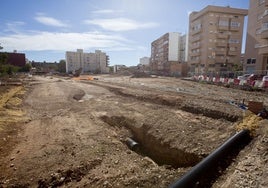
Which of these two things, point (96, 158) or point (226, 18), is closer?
point (96, 158)

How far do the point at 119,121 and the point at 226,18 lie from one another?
59.9 m

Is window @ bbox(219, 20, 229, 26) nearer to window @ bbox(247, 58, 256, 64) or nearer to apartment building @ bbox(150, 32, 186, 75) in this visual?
window @ bbox(247, 58, 256, 64)

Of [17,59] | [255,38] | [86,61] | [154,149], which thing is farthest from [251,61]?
[17,59]

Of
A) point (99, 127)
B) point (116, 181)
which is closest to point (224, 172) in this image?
point (116, 181)

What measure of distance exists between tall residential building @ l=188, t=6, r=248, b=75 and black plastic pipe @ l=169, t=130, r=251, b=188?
52017 mm

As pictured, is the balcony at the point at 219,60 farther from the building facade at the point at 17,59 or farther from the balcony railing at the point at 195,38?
the building facade at the point at 17,59

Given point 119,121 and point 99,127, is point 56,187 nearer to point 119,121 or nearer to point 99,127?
point 99,127

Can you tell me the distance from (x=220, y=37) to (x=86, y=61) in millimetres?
91008

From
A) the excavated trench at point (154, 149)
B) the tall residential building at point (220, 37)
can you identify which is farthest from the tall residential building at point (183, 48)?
the excavated trench at point (154, 149)

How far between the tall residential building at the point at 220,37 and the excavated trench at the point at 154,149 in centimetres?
5044

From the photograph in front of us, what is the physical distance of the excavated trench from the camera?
5.66m

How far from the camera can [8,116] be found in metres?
9.27

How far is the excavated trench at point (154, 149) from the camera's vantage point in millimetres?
5664

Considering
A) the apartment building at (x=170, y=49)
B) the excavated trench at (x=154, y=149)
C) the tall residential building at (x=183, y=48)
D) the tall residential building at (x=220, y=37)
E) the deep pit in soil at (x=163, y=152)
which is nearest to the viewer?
the deep pit in soil at (x=163, y=152)
